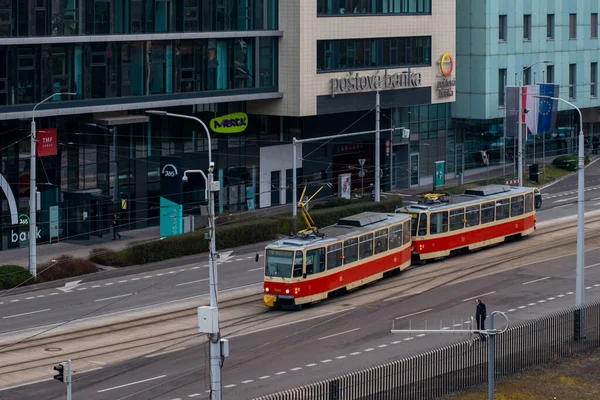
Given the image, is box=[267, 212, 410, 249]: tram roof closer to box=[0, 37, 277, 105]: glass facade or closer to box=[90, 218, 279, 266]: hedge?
box=[90, 218, 279, 266]: hedge

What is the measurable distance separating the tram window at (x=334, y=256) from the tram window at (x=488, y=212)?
546 inches

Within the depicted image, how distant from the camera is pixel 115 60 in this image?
217 feet

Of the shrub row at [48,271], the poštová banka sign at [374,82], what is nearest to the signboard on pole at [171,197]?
the shrub row at [48,271]

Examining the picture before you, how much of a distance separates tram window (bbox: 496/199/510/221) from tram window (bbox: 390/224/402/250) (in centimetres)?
956

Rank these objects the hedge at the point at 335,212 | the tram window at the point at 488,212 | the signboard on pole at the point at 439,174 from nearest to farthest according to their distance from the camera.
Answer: the tram window at the point at 488,212 < the hedge at the point at 335,212 < the signboard on pole at the point at 439,174

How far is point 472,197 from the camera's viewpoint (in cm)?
6419

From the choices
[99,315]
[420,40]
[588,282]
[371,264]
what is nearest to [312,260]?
[371,264]

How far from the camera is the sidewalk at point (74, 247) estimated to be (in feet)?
201

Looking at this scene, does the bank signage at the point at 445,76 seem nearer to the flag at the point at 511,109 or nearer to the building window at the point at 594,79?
the flag at the point at 511,109

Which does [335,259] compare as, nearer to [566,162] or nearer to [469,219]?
[469,219]

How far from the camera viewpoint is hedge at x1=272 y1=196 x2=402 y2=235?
227 ft

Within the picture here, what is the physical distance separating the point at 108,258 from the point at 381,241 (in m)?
13.5

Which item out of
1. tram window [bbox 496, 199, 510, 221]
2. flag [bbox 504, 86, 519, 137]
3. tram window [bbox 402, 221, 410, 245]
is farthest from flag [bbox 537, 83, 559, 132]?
tram window [bbox 402, 221, 410, 245]

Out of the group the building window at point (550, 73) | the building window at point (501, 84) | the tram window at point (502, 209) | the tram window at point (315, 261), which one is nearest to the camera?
the tram window at point (315, 261)
